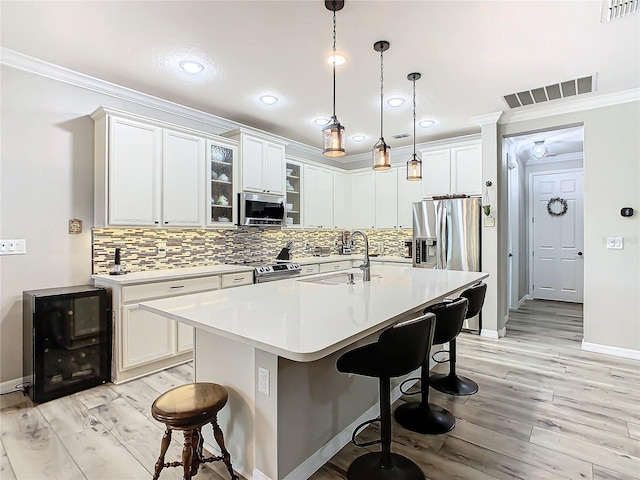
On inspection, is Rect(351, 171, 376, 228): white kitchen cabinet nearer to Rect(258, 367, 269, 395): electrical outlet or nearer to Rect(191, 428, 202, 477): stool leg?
Rect(258, 367, 269, 395): electrical outlet

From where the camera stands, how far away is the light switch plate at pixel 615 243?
12.0 feet

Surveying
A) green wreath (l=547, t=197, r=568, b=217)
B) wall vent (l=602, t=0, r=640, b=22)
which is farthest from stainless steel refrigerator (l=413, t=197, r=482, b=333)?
green wreath (l=547, t=197, r=568, b=217)

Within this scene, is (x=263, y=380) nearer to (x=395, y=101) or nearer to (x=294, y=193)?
(x=395, y=101)

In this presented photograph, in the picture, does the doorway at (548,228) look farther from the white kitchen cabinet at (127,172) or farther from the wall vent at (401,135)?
the white kitchen cabinet at (127,172)

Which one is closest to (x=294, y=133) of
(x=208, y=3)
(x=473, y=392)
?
(x=208, y=3)

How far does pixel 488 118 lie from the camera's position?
4.30m

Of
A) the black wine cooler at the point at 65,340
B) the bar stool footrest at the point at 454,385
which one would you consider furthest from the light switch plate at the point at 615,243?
the black wine cooler at the point at 65,340

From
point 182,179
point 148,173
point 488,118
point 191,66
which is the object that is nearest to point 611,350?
point 488,118

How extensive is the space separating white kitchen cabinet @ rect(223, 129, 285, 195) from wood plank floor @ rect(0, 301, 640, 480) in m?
2.25

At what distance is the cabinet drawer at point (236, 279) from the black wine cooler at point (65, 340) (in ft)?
3.58

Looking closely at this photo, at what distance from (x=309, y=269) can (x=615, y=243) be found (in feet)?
11.6

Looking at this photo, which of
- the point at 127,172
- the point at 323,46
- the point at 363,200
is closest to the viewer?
the point at 323,46

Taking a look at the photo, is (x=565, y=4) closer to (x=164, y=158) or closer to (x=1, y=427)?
(x=164, y=158)

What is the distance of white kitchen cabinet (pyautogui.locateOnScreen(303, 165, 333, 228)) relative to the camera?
5.41 meters
